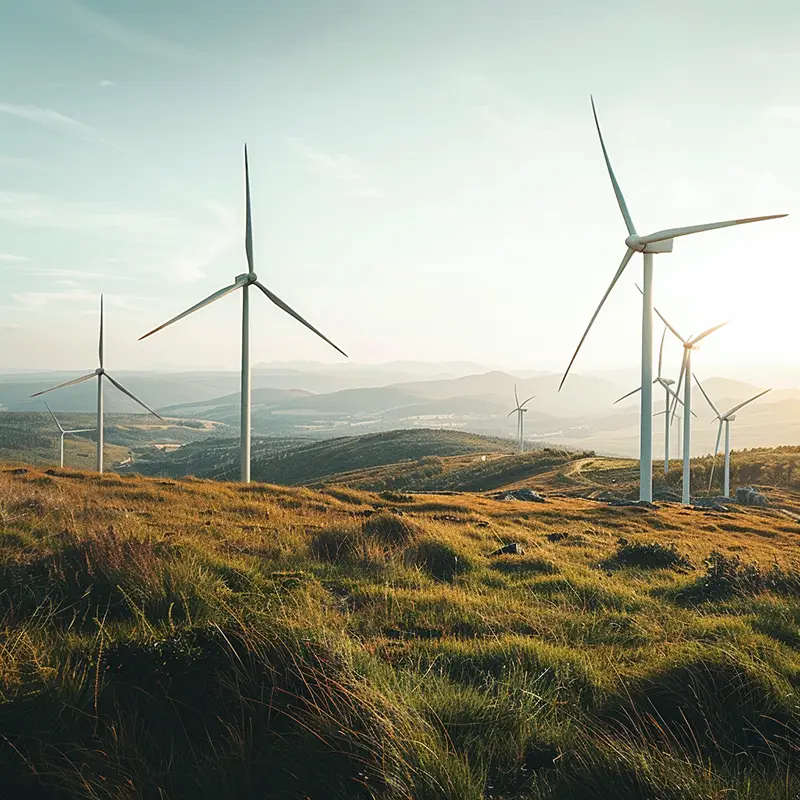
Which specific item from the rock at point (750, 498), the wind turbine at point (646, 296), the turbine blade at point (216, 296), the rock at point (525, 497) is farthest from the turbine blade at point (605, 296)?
the rock at point (750, 498)

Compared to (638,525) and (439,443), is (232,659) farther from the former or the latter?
(439,443)

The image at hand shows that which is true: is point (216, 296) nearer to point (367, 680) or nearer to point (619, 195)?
point (619, 195)

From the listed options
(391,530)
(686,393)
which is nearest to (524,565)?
(391,530)

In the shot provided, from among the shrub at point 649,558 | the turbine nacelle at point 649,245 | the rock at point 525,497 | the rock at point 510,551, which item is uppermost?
the turbine nacelle at point 649,245

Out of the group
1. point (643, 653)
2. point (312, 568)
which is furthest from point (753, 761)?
point (312, 568)

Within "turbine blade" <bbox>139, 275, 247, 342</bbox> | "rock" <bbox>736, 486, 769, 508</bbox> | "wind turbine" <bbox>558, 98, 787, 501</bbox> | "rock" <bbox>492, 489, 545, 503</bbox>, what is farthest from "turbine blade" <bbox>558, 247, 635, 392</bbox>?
"rock" <bbox>736, 486, 769, 508</bbox>

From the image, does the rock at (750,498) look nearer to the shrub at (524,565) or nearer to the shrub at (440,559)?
the shrub at (524,565)
